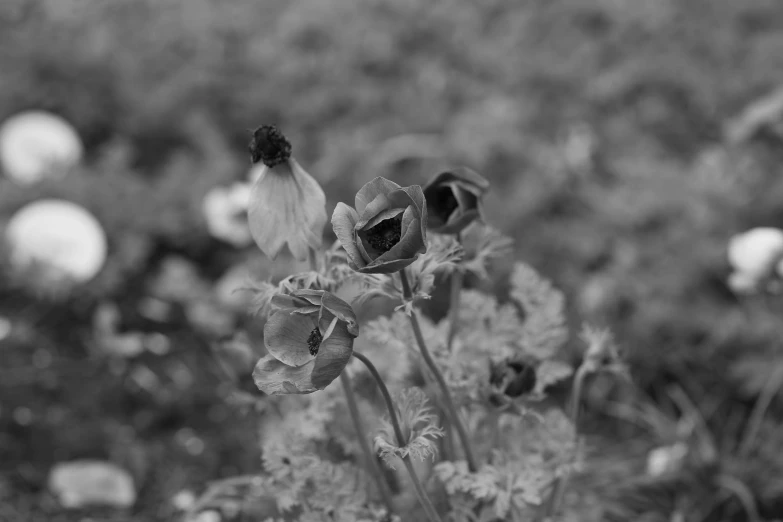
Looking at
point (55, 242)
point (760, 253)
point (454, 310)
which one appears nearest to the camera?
point (454, 310)

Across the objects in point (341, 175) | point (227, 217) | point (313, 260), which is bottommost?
point (313, 260)

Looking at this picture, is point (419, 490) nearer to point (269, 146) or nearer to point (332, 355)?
point (332, 355)

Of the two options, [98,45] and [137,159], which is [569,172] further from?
[98,45]

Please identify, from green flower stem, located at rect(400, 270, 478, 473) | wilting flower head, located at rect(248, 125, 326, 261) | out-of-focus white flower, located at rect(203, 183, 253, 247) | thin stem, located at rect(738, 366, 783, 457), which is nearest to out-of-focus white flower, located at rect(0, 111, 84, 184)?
out-of-focus white flower, located at rect(203, 183, 253, 247)

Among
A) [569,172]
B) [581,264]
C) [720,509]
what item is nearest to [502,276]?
[581,264]

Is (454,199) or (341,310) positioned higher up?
(454,199)

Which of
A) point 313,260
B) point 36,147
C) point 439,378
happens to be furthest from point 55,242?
point 439,378

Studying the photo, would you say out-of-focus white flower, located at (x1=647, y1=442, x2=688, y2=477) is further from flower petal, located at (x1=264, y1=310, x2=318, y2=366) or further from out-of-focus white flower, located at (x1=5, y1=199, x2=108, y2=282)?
out-of-focus white flower, located at (x1=5, y1=199, x2=108, y2=282)
